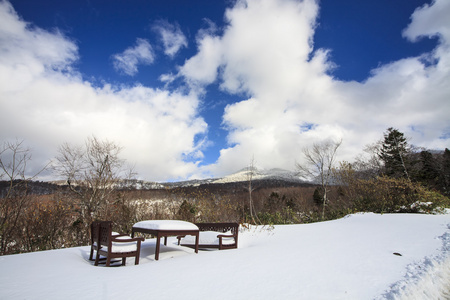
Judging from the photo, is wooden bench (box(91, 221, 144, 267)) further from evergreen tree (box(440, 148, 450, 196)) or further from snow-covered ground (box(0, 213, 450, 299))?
evergreen tree (box(440, 148, 450, 196))

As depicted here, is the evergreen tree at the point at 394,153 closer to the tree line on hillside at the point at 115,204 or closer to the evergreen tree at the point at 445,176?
the evergreen tree at the point at 445,176

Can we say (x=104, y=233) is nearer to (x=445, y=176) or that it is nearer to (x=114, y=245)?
(x=114, y=245)

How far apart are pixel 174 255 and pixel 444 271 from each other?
16.3ft

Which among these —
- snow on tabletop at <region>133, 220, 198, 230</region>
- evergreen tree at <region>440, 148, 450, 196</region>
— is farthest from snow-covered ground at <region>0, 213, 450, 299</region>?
evergreen tree at <region>440, 148, 450, 196</region>

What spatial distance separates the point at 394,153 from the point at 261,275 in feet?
112

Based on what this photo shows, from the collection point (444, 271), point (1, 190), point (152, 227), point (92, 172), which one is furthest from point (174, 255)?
point (92, 172)

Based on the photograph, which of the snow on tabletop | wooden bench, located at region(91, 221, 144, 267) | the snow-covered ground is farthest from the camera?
the snow on tabletop

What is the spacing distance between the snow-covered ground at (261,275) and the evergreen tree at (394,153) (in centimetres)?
2797

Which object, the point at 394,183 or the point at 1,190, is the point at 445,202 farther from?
the point at 1,190

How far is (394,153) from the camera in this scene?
98.5ft

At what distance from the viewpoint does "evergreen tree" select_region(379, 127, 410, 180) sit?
93.6 feet

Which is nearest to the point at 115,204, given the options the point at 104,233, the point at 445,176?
the point at 104,233

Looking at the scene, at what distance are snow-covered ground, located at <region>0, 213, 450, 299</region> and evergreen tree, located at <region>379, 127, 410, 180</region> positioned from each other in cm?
2797

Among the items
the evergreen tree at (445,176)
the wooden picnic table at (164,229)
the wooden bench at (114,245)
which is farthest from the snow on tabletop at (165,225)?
the evergreen tree at (445,176)
